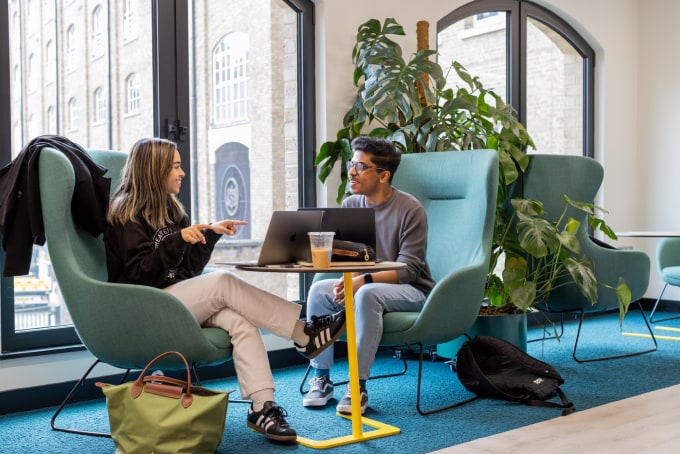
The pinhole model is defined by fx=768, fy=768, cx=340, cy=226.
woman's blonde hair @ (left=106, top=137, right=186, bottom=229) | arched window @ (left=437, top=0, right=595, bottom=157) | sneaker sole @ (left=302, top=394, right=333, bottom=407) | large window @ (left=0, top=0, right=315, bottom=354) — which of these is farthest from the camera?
arched window @ (left=437, top=0, right=595, bottom=157)

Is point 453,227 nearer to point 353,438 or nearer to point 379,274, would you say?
point 379,274

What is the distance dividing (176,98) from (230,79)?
601 mm

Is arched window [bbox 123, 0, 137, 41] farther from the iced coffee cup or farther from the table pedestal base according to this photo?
the table pedestal base

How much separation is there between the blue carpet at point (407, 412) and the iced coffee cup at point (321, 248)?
642 millimetres

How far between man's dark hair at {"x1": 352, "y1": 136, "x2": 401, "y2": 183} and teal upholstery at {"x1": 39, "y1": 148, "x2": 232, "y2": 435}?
1034 millimetres

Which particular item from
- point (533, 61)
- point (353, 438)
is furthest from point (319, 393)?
point (533, 61)

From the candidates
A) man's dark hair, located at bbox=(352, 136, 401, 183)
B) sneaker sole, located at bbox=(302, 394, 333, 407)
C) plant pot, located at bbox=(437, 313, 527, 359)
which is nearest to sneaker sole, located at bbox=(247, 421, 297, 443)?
sneaker sole, located at bbox=(302, 394, 333, 407)

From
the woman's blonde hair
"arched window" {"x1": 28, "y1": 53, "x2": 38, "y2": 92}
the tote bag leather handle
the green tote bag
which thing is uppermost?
"arched window" {"x1": 28, "y1": 53, "x2": 38, "y2": 92}

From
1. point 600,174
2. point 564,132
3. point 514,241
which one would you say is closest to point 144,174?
point 514,241

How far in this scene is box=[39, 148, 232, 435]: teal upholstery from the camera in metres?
2.50

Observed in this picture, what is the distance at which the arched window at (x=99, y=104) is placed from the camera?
3623mm

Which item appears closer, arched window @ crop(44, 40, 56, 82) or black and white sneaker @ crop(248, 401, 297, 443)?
black and white sneaker @ crop(248, 401, 297, 443)

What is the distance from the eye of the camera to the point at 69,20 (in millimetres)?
3496

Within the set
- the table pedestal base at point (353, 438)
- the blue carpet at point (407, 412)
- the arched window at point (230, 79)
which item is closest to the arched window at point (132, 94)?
the arched window at point (230, 79)
